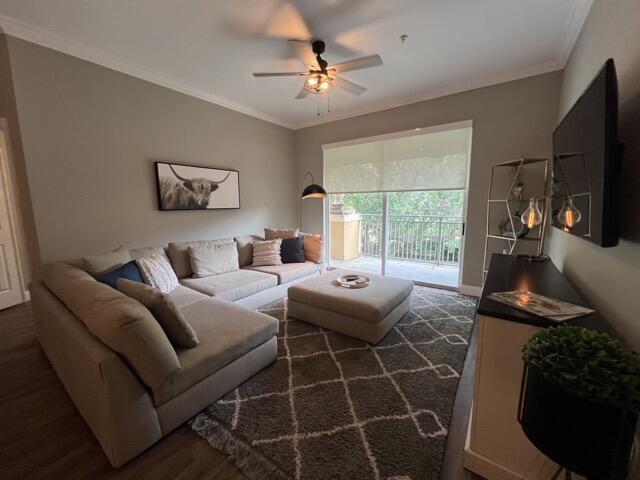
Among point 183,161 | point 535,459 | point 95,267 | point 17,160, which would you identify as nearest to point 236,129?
point 183,161

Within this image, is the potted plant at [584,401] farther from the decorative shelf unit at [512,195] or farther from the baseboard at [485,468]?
the decorative shelf unit at [512,195]

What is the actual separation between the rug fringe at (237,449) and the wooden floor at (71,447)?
0.03m

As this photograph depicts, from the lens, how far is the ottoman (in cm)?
234

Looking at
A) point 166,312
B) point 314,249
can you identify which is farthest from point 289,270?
point 166,312

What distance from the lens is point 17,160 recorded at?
93.5 inches

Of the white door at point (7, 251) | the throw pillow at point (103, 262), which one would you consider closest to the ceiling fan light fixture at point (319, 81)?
the throw pillow at point (103, 262)

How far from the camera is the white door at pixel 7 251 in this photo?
10.5 ft

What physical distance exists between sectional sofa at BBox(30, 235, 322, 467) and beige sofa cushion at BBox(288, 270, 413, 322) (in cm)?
68

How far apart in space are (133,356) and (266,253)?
8.26ft

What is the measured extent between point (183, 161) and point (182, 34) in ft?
4.81

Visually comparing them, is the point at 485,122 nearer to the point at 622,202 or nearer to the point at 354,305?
the point at 622,202

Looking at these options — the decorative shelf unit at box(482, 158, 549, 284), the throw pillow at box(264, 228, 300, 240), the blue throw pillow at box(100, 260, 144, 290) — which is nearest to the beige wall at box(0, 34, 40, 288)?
the blue throw pillow at box(100, 260, 144, 290)

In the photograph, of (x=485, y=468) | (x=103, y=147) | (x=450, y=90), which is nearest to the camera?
(x=485, y=468)

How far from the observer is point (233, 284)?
2889mm
